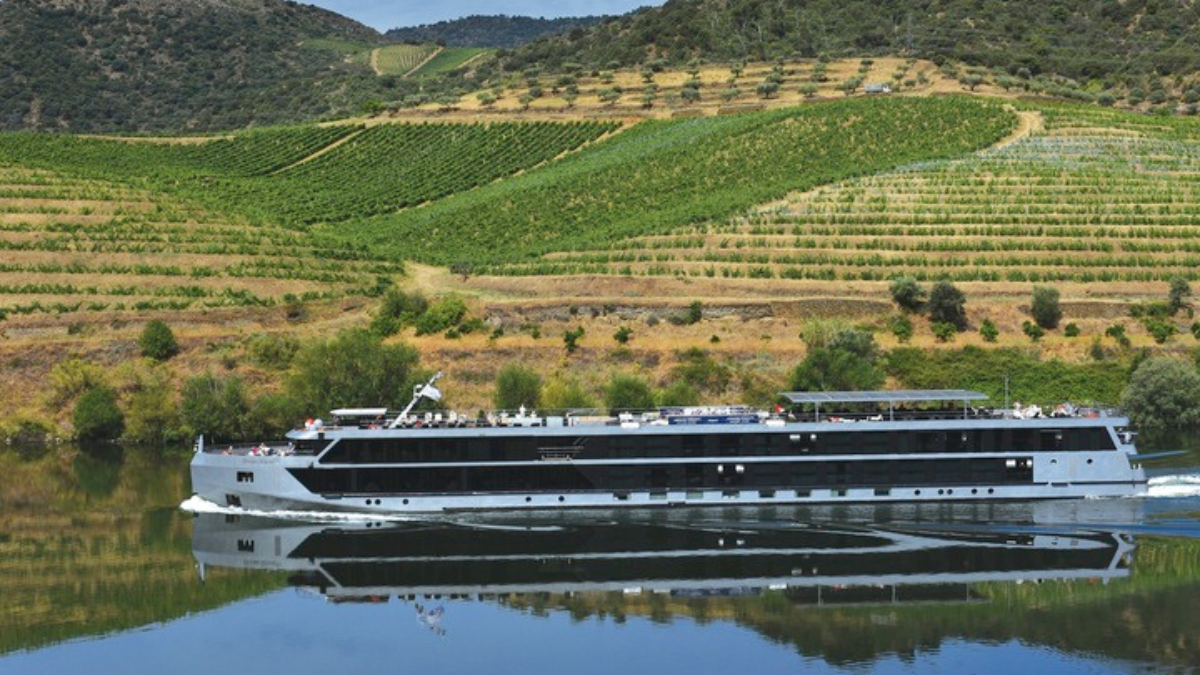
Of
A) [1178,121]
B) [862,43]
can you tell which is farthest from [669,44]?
[1178,121]

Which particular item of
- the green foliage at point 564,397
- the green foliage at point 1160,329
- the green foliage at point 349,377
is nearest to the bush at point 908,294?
the green foliage at point 1160,329

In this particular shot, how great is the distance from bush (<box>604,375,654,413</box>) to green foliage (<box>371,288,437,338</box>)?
1615cm

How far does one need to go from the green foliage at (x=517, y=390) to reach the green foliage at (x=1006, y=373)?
1741cm

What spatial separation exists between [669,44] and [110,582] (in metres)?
130

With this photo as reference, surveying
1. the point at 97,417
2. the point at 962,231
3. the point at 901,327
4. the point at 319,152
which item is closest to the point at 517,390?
the point at 97,417

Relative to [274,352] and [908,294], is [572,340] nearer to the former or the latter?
[274,352]

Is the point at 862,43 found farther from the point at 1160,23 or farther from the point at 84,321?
the point at 84,321

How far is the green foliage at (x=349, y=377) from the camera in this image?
7112 cm

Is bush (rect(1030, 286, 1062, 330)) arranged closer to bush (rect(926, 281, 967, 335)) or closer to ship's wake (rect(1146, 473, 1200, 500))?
bush (rect(926, 281, 967, 335))

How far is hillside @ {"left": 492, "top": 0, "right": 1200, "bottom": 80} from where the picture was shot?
14950cm

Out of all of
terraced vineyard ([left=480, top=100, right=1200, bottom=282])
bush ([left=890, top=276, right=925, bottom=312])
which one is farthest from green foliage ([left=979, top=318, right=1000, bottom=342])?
terraced vineyard ([left=480, top=100, right=1200, bottom=282])

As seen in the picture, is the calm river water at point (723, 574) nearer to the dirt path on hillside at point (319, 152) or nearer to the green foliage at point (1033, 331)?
the green foliage at point (1033, 331)

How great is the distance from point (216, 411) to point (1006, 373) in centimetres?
3551

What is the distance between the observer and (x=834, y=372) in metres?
74.0
